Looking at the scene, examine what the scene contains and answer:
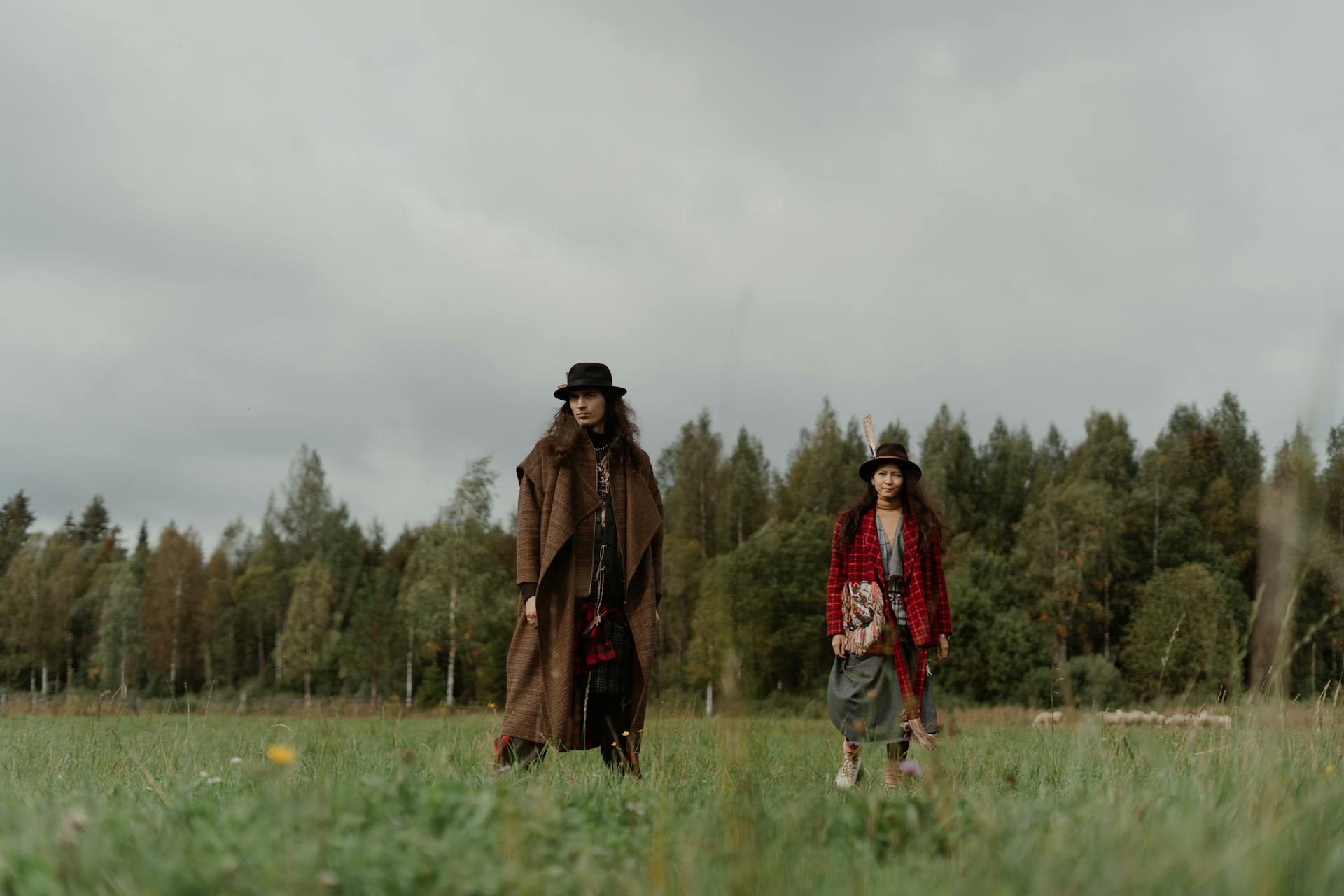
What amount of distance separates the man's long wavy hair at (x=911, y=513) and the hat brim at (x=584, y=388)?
1743mm

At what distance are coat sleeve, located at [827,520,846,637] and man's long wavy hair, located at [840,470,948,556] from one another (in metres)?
0.05

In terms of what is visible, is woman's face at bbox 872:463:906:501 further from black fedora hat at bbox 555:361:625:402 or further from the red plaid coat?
black fedora hat at bbox 555:361:625:402

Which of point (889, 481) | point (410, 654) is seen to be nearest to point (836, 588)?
point (889, 481)

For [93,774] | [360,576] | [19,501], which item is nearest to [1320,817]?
[93,774]

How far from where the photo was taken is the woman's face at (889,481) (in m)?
6.36

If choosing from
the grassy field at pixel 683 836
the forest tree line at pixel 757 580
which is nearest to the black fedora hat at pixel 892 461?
the grassy field at pixel 683 836

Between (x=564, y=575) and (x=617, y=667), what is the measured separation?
1.91 feet

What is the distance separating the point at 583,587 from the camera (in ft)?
17.5

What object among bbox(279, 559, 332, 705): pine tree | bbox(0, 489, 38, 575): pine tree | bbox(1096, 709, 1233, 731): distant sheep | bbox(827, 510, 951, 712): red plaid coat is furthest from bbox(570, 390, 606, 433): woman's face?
bbox(0, 489, 38, 575): pine tree

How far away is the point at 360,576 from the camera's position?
56.0 meters

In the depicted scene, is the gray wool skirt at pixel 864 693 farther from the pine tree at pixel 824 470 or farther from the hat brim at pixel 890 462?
the pine tree at pixel 824 470

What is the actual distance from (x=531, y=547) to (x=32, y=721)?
7.74 m

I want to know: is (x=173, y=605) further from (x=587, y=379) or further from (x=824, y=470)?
(x=587, y=379)

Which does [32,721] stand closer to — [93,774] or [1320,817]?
[93,774]
